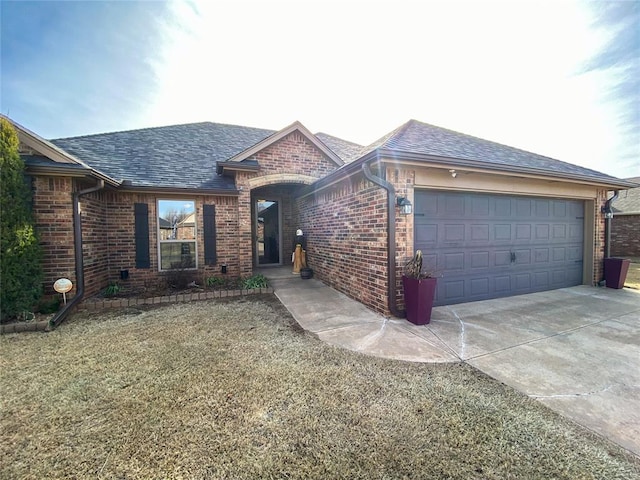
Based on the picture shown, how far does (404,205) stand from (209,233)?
564 cm

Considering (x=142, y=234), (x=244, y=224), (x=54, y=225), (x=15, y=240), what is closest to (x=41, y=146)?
(x=54, y=225)

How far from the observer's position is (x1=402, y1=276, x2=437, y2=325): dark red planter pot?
4.47m

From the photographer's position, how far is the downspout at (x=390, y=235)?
4699 millimetres

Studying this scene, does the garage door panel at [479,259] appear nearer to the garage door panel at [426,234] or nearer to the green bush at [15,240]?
the garage door panel at [426,234]

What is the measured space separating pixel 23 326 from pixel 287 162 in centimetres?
674

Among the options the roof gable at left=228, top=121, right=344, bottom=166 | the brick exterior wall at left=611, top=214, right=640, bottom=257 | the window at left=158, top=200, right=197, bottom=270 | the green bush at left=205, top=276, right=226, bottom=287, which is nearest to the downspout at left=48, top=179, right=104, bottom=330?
the window at left=158, top=200, right=197, bottom=270

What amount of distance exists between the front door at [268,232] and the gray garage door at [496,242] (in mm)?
6769

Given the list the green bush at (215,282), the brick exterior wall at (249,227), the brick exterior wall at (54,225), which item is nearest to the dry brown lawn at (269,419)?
the brick exterior wall at (54,225)

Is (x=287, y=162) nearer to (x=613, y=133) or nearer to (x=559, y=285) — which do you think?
(x=559, y=285)

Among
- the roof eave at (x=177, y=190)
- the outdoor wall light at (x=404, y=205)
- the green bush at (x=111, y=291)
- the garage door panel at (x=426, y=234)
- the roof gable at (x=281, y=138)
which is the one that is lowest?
the green bush at (x=111, y=291)

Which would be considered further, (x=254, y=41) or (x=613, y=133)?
(x=613, y=133)

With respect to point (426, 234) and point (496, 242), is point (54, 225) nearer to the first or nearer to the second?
point (426, 234)

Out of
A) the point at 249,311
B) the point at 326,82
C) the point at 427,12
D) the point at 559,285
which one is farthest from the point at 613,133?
the point at 249,311

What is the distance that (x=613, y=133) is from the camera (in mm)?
8227
